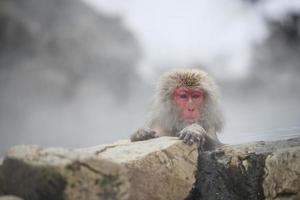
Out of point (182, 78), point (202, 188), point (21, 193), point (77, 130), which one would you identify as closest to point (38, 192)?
point (21, 193)

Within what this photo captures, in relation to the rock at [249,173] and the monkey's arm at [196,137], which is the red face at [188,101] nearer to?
the monkey's arm at [196,137]

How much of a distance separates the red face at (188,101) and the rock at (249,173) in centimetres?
87

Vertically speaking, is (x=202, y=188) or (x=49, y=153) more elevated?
(x=49, y=153)

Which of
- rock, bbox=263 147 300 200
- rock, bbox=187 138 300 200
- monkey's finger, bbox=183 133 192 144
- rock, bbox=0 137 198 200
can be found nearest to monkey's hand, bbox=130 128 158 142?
monkey's finger, bbox=183 133 192 144

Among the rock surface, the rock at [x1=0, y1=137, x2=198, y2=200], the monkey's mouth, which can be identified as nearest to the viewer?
the rock at [x1=0, y1=137, x2=198, y2=200]

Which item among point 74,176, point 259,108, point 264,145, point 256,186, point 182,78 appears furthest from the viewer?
point 259,108

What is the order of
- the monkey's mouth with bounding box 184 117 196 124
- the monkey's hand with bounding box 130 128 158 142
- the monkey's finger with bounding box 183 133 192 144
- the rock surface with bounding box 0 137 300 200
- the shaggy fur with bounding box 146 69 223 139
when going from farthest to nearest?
the shaggy fur with bounding box 146 69 223 139 < the monkey's mouth with bounding box 184 117 196 124 < the monkey's hand with bounding box 130 128 158 142 < the monkey's finger with bounding box 183 133 192 144 < the rock surface with bounding box 0 137 300 200

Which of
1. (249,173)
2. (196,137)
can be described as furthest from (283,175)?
Answer: (196,137)

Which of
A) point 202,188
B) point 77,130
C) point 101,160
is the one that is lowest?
point 202,188

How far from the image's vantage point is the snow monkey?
3.71 metres

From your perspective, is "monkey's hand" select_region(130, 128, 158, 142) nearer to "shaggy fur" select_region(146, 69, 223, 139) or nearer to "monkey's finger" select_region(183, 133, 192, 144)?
"monkey's finger" select_region(183, 133, 192, 144)

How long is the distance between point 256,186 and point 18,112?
465 centimetres

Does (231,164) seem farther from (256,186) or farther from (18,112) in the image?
(18,112)

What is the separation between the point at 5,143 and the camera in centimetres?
641
